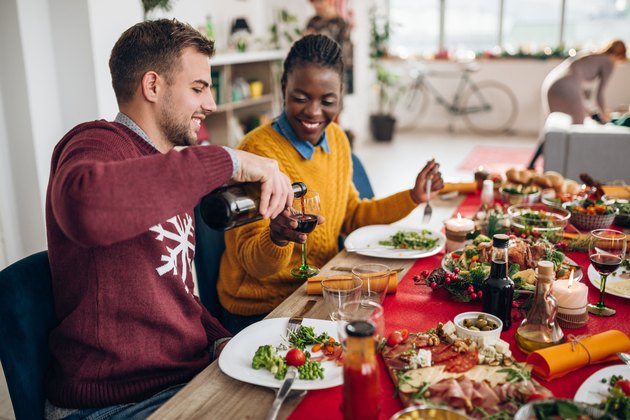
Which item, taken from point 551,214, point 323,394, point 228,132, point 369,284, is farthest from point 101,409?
point 228,132

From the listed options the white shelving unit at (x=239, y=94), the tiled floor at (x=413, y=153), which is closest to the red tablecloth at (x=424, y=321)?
the white shelving unit at (x=239, y=94)

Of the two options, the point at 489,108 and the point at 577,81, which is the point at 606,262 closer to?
the point at 577,81

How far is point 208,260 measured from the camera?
1.96 meters

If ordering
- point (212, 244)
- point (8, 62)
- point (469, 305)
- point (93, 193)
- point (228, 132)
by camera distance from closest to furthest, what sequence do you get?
point (93, 193) < point (469, 305) < point (212, 244) < point (8, 62) < point (228, 132)

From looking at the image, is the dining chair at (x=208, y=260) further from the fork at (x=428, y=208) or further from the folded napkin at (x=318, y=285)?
the fork at (x=428, y=208)

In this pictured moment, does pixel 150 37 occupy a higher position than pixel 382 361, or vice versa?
pixel 150 37

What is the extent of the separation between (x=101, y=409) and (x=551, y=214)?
4.96ft

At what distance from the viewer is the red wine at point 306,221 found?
1490 mm

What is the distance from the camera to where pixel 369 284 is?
1.37 metres

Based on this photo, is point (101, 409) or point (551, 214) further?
point (551, 214)

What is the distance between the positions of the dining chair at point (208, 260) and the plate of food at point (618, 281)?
3.74 ft

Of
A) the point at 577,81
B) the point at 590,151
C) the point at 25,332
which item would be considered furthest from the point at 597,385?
the point at 577,81

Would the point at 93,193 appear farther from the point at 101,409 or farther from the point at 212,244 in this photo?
the point at 212,244

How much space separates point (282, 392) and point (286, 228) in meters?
0.56
